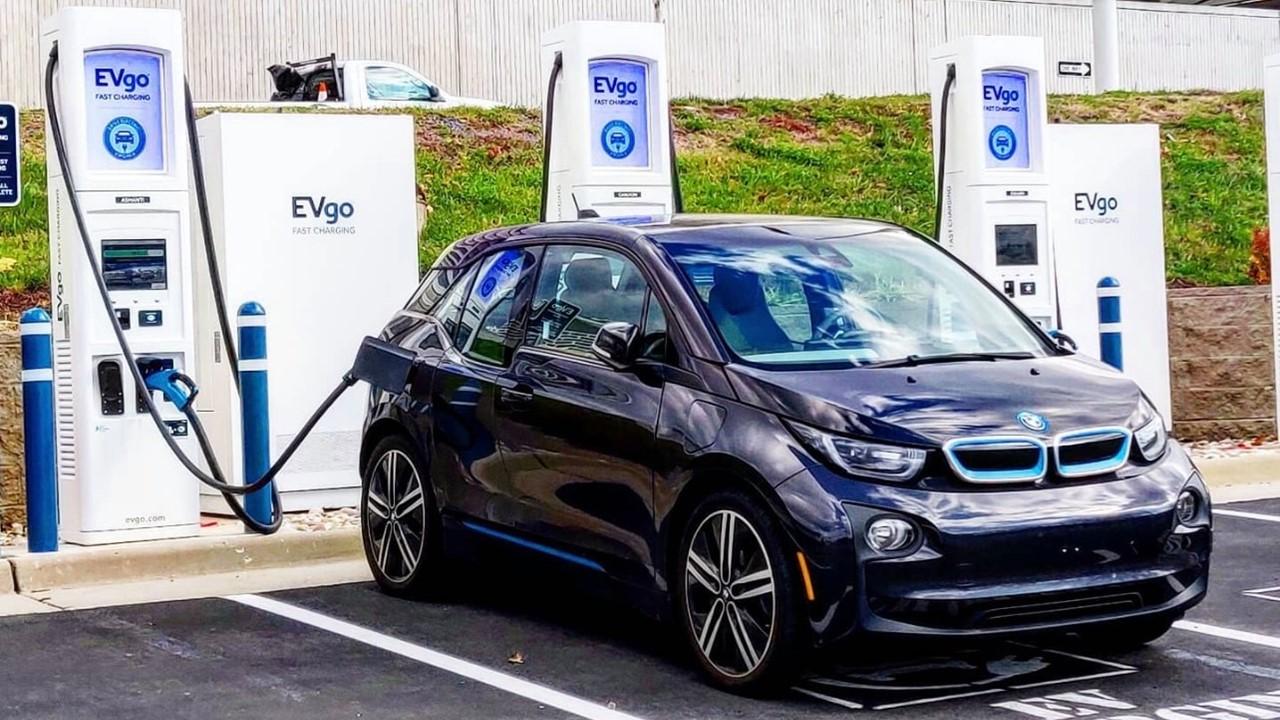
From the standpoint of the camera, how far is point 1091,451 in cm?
631

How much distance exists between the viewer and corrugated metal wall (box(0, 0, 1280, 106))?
2517 cm

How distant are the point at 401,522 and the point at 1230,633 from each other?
11.1 ft

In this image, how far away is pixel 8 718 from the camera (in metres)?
6.25

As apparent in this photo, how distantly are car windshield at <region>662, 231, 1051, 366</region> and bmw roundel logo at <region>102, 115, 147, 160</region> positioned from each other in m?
3.34

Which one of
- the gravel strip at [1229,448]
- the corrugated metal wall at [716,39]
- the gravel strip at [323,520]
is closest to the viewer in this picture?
the gravel strip at [323,520]

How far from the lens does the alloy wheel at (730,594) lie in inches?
245

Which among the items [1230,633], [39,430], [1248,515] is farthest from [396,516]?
[1248,515]

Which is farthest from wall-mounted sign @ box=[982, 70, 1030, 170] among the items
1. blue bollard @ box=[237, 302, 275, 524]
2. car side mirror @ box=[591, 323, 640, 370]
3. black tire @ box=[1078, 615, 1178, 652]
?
car side mirror @ box=[591, 323, 640, 370]

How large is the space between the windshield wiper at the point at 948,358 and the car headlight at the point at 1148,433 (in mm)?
508

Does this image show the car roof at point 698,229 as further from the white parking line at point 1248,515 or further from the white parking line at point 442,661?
the white parking line at point 1248,515

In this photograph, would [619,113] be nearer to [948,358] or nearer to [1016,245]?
[1016,245]

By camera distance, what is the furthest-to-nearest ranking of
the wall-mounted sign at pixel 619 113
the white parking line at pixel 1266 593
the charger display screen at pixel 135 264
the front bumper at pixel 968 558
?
the wall-mounted sign at pixel 619 113 → the charger display screen at pixel 135 264 → the white parking line at pixel 1266 593 → the front bumper at pixel 968 558

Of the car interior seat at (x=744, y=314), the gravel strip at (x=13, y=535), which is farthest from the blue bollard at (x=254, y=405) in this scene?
the car interior seat at (x=744, y=314)

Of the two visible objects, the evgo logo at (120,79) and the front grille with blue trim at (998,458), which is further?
the evgo logo at (120,79)
